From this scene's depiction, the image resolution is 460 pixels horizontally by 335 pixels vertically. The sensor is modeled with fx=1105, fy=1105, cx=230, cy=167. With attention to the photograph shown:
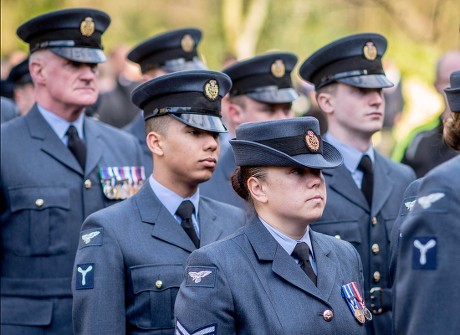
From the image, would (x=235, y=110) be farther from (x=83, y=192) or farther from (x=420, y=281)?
(x=420, y=281)

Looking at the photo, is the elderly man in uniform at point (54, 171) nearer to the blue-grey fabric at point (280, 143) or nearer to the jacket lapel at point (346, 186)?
the jacket lapel at point (346, 186)

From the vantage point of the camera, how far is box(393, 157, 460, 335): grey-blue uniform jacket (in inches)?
146

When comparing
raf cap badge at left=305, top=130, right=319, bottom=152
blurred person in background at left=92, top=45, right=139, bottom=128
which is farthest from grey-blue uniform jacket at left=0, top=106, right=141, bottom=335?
blurred person in background at left=92, top=45, right=139, bottom=128

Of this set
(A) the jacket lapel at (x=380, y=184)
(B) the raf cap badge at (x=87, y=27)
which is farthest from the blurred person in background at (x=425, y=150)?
(B) the raf cap badge at (x=87, y=27)

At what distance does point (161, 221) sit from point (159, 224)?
0.02 m

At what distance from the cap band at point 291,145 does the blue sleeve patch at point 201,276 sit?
573mm

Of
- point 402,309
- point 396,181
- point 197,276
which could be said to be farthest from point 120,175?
point 402,309

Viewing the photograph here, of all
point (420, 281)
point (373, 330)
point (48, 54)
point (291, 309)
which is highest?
point (48, 54)

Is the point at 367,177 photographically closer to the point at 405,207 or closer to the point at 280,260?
the point at 405,207

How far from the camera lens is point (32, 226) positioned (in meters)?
6.23

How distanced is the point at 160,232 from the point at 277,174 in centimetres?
103

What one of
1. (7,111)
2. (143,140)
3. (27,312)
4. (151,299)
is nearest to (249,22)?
(7,111)

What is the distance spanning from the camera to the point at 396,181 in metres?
6.59

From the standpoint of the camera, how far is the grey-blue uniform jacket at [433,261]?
3713 mm
